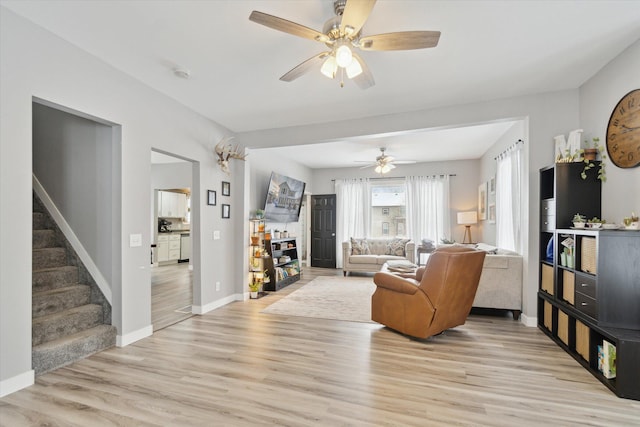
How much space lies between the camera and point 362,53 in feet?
→ 8.95

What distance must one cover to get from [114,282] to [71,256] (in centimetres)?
75

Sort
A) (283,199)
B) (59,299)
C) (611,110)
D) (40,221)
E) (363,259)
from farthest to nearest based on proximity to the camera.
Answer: (363,259)
(283,199)
(40,221)
(59,299)
(611,110)

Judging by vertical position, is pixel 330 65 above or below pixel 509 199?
Answer: above

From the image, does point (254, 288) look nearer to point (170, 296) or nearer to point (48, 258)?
point (170, 296)

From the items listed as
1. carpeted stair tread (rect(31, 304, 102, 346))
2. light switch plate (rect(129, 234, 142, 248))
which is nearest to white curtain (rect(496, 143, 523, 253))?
light switch plate (rect(129, 234, 142, 248))

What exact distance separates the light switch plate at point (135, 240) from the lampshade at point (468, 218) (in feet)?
19.9

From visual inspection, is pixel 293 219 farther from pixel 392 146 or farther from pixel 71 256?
pixel 71 256

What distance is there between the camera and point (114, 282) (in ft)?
10.1

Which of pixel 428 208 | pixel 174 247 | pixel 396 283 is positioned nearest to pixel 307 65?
pixel 396 283

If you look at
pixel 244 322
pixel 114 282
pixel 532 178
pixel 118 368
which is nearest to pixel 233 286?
pixel 244 322

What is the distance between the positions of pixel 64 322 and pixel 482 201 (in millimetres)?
7241

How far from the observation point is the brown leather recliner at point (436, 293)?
3014 millimetres

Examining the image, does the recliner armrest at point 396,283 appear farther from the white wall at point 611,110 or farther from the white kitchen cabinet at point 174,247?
the white kitchen cabinet at point 174,247

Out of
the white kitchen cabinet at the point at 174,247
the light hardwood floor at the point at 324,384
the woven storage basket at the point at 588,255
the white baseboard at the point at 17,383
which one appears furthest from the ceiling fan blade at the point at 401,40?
the white kitchen cabinet at the point at 174,247
